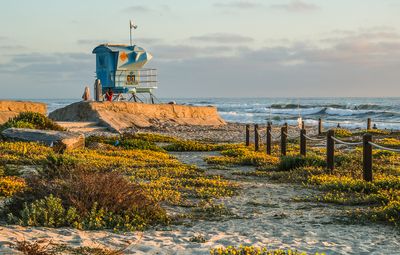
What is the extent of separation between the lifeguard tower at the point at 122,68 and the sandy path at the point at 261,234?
2925cm

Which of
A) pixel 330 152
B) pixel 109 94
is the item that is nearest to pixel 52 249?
pixel 330 152

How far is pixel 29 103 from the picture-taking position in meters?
29.0

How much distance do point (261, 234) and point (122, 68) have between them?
31401 millimetres

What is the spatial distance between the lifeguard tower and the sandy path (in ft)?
95.9

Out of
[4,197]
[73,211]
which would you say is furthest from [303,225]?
[4,197]

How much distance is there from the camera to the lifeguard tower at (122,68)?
122 ft

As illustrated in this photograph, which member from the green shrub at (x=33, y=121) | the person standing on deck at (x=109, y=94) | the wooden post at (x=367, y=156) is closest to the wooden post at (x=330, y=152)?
the wooden post at (x=367, y=156)

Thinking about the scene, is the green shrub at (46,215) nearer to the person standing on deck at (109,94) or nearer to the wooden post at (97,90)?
the wooden post at (97,90)

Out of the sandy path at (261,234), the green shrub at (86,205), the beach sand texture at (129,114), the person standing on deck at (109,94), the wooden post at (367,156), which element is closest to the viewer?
the sandy path at (261,234)

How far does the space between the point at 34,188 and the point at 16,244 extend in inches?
85.8

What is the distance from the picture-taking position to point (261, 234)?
23.4ft

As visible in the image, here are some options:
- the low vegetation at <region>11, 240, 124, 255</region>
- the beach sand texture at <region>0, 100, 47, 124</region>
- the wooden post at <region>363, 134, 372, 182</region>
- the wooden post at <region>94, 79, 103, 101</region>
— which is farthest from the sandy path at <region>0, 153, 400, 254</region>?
the wooden post at <region>94, 79, 103, 101</region>

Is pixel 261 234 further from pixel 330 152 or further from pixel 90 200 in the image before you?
pixel 330 152

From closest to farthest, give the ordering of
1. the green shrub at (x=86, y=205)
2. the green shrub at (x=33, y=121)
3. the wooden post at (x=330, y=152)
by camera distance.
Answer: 1. the green shrub at (x=86, y=205)
2. the wooden post at (x=330, y=152)
3. the green shrub at (x=33, y=121)
